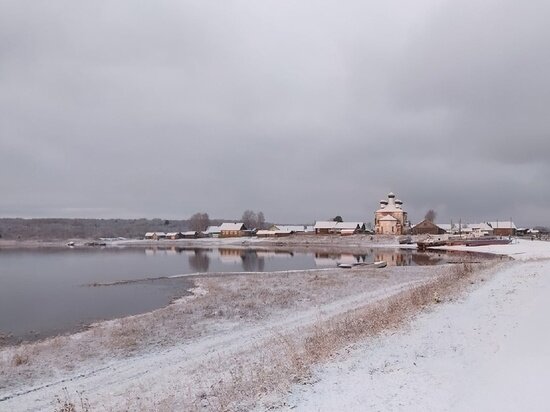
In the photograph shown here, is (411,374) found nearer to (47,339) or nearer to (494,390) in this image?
(494,390)

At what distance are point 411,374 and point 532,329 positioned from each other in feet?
15.6

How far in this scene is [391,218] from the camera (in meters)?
138

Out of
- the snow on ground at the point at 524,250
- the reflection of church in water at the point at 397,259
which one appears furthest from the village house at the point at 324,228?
the reflection of church in water at the point at 397,259

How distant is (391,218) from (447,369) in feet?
432

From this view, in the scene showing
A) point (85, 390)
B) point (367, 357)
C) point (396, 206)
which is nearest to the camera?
point (367, 357)

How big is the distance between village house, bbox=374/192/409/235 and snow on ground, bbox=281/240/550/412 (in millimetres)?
124794

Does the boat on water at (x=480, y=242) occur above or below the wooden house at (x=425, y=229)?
below

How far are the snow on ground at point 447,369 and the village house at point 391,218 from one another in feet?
409

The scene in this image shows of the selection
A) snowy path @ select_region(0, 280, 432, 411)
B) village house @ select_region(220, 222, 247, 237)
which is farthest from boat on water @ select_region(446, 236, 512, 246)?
village house @ select_region(220, 222, 247, 237)

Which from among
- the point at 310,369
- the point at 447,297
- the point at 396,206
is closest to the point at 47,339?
the point at 310,369

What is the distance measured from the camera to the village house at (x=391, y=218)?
138 m

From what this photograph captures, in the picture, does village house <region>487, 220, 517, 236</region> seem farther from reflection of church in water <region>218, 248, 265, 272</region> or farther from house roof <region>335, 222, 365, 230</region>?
reflection of church in water <region>218, 248, 265, 272</region>

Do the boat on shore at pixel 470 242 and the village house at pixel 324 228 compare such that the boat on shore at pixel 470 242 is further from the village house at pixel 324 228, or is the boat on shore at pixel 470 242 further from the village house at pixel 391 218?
the village house at pixel 324 228

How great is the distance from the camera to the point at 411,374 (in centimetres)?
957
